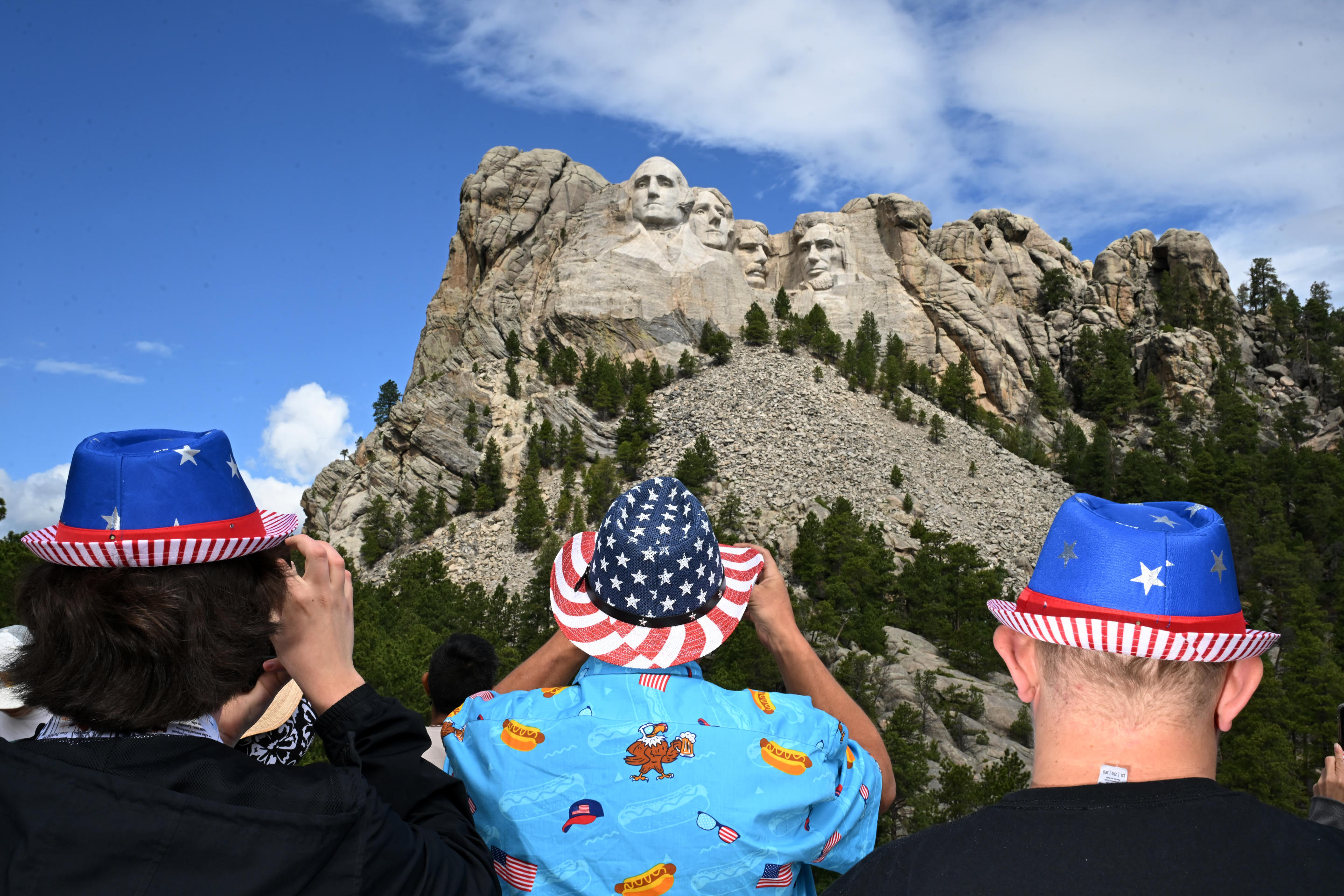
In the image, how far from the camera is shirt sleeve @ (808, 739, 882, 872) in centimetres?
254

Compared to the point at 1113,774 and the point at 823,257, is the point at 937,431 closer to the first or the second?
the point at 823,257

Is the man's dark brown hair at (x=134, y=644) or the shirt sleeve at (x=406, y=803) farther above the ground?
the man's dark brown hair at (x=134, y=644)

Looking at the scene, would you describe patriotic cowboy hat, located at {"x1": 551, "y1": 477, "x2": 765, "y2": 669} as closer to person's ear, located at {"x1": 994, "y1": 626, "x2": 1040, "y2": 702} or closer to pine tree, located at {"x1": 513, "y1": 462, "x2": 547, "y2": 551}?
person's ear, located at {"x1": 994, "y1": 626, "x2": 1040, "y2": 702}

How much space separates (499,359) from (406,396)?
21.4 feet

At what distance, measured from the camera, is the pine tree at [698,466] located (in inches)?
1745

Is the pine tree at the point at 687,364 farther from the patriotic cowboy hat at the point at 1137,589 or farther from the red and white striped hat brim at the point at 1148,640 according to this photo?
the red and white striped hat brim at the point at 1148,640

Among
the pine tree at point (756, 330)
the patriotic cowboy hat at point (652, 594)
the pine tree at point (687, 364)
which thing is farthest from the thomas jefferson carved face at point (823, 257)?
the patriotic cowboy hat at point (652, 594)

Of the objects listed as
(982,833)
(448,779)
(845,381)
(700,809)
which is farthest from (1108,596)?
(845,381)

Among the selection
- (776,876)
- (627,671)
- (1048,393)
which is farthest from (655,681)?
(1048,393)

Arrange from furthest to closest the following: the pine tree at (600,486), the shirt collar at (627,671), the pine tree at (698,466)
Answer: the pine tree at (698,466), the pine tree at (600,486), the shirt collar at (627,671)

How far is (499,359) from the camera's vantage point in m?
A: 57.5

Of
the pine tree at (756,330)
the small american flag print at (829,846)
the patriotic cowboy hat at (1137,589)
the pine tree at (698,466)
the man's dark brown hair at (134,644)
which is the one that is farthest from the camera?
the pine tree at (756,330)

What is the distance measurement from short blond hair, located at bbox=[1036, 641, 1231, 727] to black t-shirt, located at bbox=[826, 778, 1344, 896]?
5.8 inches

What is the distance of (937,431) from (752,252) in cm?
2222
